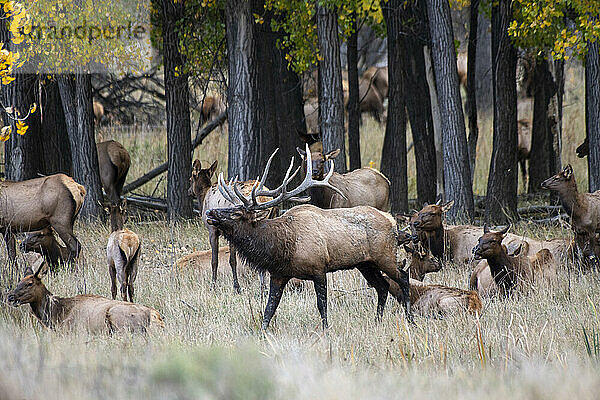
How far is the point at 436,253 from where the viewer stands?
1110 centimetres

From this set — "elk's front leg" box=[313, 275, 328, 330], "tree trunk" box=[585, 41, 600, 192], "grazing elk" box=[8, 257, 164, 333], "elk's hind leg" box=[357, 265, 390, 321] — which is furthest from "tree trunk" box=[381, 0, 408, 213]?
"grazing elk" box=[8, 257, 164, 333]

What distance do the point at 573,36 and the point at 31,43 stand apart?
8647 mm

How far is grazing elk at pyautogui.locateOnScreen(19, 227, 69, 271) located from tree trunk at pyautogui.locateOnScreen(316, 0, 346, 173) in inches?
174

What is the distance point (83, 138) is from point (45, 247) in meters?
4.66

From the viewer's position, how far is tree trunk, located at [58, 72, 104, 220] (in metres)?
15.1

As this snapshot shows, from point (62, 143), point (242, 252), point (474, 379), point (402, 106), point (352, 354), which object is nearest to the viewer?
point (474, 379)

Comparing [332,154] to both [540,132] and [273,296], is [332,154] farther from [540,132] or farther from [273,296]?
[540,132]

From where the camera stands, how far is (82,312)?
7.94m

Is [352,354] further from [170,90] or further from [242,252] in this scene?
[170,90]

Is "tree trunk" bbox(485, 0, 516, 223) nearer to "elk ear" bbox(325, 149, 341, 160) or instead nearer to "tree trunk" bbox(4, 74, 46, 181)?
"elk ear" bbox(325, 149, 341, 160)

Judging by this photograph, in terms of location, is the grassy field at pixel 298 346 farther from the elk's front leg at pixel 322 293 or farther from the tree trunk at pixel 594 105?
the tree trunk at pixel 594 105

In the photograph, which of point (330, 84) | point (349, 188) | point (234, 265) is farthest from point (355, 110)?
point (234, 265)

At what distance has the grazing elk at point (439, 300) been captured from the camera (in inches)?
316

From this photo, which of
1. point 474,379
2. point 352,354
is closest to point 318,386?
point 474,379
